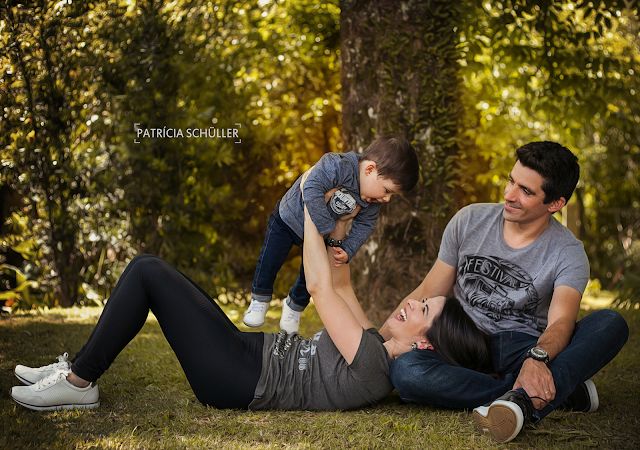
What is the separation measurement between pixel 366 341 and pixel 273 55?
392 cm

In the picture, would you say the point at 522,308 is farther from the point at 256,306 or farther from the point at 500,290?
the point at 256,306

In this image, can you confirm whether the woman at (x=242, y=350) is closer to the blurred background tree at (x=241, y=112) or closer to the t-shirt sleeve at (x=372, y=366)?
the t-shirt sleeve at (x=372, y=366)

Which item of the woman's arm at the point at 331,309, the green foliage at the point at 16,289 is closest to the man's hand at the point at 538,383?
the woman's arm at the point at 331,309

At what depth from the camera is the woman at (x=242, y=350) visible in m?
1.97

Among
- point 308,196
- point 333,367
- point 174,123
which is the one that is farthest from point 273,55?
point 333,367

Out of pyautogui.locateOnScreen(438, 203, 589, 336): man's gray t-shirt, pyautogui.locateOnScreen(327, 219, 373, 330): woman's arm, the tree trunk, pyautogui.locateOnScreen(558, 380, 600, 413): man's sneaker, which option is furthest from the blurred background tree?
pyautogui.locateOnScreen(558, 380, 600, 413): man's sneaker

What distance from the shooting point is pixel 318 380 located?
2.11 m

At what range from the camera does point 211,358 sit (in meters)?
1.98

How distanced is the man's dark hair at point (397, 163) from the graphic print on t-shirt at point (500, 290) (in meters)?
0.48

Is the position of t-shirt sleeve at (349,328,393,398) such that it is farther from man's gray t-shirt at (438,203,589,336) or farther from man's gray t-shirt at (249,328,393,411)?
man's gray t-shirt at (438,203,589,336)

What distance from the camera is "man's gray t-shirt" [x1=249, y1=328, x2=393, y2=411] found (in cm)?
206

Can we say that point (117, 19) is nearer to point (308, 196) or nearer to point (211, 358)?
point (308, 196)

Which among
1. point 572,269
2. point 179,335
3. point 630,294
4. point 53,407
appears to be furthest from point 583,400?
point 630,294

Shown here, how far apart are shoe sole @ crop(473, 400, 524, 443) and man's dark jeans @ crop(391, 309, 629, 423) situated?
0.55ft
